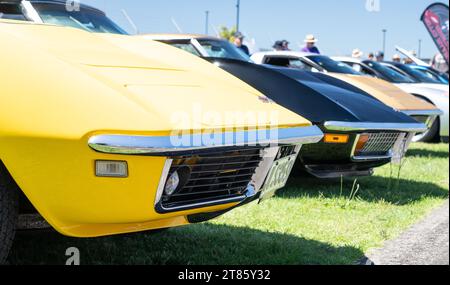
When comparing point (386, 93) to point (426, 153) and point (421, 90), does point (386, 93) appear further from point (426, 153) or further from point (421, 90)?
point (421, 90)

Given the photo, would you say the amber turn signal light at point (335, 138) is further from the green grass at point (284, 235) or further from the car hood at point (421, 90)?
the car hood at point (421, 90)

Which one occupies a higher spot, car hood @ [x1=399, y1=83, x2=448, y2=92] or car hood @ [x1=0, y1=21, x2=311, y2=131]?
car hood @ [x1=0, y1=21, x2=311, y2=131]

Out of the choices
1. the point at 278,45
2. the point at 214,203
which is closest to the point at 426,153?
the point at 278,45

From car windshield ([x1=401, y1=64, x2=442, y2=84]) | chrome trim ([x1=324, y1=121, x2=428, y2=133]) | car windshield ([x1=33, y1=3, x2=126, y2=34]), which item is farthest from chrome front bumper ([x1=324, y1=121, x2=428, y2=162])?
car windshield ([x1=401, y1=64, x2=442, y2=84])

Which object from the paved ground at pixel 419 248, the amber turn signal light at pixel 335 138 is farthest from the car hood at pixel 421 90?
the paved ground at pixel 419 248

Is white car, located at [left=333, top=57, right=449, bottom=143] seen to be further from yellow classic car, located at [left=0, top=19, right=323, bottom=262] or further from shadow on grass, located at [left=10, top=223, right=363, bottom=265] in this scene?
yellow classic car, located at [left=0, top=19, right=323, bottom=262]

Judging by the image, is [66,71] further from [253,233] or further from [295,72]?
[295,72]

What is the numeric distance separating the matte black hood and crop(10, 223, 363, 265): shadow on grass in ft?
4.12

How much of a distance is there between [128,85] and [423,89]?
833 centimetres

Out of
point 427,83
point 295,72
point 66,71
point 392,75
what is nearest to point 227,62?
point 295,72

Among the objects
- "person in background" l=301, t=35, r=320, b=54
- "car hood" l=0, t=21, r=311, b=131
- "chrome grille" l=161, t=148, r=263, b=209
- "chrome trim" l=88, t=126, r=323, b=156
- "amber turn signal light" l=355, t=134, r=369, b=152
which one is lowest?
"amber turn signal light" l=355, t=134, r=369, b=152

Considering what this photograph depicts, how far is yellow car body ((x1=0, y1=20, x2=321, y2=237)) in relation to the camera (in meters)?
2.33

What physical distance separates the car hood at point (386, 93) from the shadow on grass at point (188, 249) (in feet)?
11.8

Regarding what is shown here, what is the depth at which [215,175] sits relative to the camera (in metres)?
2.74
